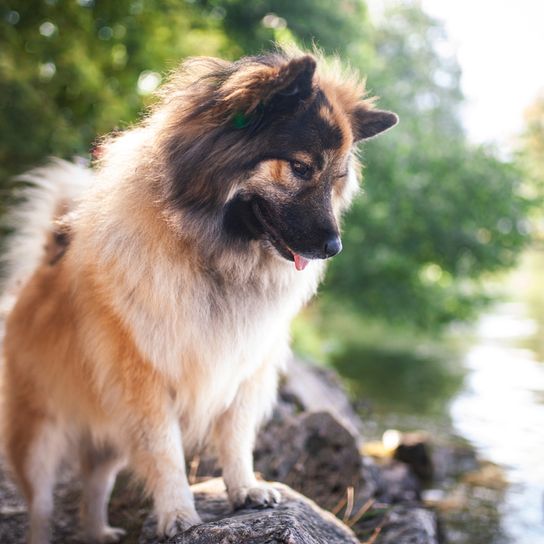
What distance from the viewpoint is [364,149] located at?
9.84 metres

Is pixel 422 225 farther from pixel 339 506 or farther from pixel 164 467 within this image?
pixel 164 467

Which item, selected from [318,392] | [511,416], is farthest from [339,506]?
[511,416]

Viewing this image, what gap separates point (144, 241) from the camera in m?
3.01

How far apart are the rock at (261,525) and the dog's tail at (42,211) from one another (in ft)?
5.12

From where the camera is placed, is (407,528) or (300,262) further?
(407,528)

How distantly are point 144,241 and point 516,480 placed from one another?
17.3 feet

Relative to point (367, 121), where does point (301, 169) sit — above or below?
below

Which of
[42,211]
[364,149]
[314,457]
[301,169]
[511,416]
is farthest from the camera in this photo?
[364,149]

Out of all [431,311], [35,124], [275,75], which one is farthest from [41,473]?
[431,311]

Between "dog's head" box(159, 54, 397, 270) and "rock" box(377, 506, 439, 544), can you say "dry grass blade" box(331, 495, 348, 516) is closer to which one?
"rock" box(377, 506, 439, 544)

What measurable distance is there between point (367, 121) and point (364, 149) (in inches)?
261

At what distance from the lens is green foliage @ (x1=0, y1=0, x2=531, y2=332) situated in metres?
9.48

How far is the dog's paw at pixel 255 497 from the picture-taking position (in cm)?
312

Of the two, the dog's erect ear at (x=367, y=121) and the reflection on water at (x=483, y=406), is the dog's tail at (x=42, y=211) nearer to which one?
the dog's erect ear at (x=367, y=121)
